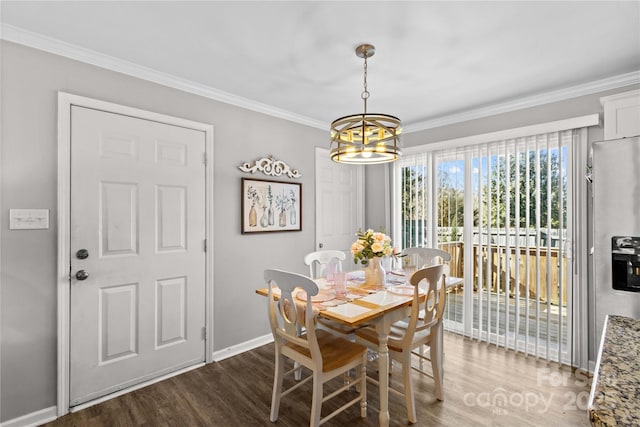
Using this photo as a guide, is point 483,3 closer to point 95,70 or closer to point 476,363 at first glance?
point 95,70

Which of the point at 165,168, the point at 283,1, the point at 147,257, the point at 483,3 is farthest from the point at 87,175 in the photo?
the point at 483,3

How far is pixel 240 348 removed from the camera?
9.90ft

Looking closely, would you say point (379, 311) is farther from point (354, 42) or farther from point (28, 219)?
point (28, 219)

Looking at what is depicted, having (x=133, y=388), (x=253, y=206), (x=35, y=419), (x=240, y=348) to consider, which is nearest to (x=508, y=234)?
(x=253, y=206)

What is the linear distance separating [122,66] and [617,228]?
3592 mm

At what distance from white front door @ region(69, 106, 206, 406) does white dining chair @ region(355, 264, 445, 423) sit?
1580 mm

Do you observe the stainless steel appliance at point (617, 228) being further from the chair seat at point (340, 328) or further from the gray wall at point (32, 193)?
the gray wall at point (32, 193)

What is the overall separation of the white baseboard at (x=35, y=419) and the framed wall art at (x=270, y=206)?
1.83m

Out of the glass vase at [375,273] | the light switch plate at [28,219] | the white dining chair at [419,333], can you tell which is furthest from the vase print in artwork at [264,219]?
the light switch plate at [28,219]

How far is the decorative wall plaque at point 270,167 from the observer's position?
3.07 m

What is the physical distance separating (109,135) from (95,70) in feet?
1.52

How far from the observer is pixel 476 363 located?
2748mm

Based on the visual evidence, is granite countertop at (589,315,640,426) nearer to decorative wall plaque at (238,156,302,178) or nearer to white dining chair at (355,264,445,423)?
white dining chair at (355,264,445,423)

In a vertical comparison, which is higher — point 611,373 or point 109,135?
point 109,135
